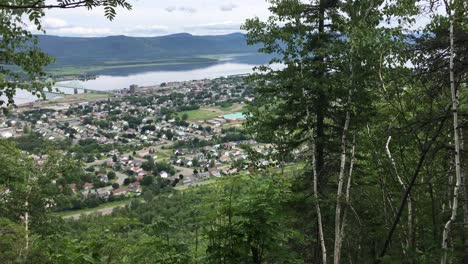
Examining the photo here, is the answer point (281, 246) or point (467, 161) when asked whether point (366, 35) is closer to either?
point (467, 161)

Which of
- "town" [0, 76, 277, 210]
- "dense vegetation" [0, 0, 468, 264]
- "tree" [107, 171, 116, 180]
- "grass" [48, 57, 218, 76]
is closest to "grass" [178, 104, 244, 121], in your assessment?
"town" [0, 76, 277, 210]

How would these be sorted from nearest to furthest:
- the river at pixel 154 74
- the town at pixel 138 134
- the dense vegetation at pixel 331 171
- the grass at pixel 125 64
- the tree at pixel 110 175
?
the dense vegetation at pixel 331 171 < the town at pixel 138 134 < the tree at pixel 110 175 < the river at pixel 154 74 < the grass at pixel 125 64

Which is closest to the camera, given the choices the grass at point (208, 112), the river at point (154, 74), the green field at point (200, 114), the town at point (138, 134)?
the town at point (138, 134)

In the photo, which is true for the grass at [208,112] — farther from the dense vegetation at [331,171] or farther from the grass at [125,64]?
the dense vegetation at [331,171]

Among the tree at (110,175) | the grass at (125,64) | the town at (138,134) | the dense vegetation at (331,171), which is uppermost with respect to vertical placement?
the grass at (125,64)

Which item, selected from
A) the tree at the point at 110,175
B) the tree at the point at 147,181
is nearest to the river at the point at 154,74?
the tree at the point at 110,175

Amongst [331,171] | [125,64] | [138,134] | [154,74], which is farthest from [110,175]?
[125,64]
